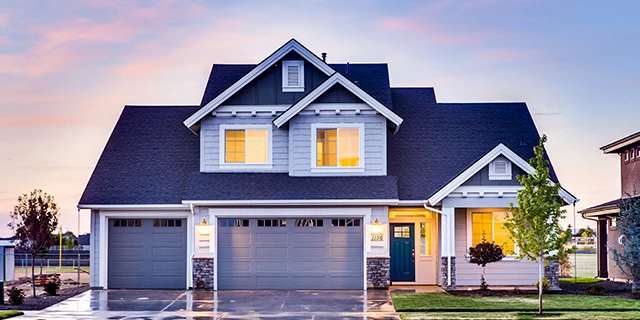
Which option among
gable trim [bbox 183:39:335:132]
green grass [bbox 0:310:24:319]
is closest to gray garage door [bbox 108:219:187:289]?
gable trim [bbox 183:39:335:132]

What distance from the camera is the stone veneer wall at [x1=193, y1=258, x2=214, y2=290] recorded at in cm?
2420

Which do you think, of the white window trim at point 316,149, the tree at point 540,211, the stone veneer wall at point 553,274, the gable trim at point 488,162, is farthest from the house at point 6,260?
the stone veneer wall at point 553,274

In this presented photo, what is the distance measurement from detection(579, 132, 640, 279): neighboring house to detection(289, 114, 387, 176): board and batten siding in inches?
317

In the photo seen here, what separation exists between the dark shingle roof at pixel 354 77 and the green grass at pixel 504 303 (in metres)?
7.33

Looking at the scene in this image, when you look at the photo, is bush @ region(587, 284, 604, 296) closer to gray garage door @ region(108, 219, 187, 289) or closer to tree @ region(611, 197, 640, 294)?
tree @ region(611, 197, 640, 294)

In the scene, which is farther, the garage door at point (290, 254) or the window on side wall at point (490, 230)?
the window on side wall at point (490, 230)

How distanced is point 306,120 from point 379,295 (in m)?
5.99

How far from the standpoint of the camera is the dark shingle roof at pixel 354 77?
26.8 meters

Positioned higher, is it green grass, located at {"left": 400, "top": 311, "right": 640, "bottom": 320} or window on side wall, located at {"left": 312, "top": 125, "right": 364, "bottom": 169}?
window on side wall, located at {"left": 312, "top": 125, "right": 364, "bottom": 169}

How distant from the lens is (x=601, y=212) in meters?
28.0

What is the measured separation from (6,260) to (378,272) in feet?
35.3

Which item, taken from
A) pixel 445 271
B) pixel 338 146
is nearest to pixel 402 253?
pixel 445 271

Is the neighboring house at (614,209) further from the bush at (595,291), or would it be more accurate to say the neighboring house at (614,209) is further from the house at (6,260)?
the house at (6,260)

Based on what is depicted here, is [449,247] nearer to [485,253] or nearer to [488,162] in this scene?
[485,253]
